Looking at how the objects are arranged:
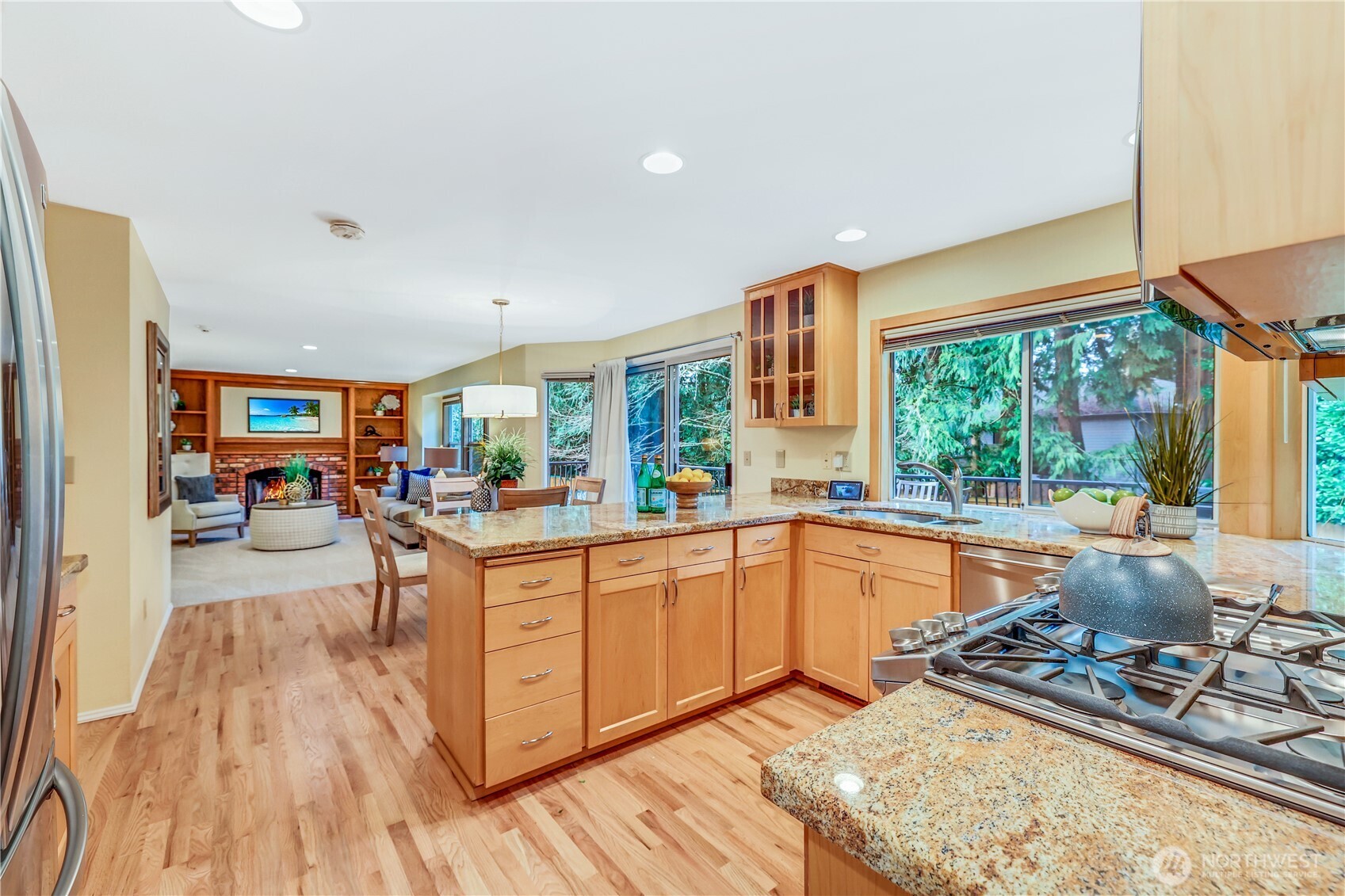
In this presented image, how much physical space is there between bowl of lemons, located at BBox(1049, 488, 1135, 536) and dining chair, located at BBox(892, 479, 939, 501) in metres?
0.94

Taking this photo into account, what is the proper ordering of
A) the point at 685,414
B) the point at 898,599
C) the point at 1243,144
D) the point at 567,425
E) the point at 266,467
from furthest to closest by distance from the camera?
the point at 266,467
the point at 567,425
the point at 685,414
the point at 898,599
the point at 1243,144

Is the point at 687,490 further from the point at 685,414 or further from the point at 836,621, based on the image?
the point at 685,414

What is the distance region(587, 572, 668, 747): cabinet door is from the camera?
2.17 m

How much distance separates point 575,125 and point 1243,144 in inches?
72.4

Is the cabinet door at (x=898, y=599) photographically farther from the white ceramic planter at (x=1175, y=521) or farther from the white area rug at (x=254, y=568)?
the white area rug at (x=254, y=568)

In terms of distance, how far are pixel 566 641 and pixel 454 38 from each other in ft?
6.17

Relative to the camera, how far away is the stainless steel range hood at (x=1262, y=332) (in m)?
0.76

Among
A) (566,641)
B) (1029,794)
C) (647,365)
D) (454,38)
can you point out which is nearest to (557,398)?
(647,365)

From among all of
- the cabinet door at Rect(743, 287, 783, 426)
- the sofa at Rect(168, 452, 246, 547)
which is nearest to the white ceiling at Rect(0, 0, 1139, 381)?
the cabinet door at Rect(743, 287, 783, 426)

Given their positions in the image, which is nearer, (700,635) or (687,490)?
(700,635)

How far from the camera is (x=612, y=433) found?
546 centimetres

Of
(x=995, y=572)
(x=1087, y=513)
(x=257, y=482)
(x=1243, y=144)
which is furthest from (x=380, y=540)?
(x=257, y=482)

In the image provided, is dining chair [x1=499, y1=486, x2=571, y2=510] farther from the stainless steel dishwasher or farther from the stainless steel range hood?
the stainless steel range hood

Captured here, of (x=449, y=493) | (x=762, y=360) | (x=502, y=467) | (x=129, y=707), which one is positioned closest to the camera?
(x=129, y=707)
